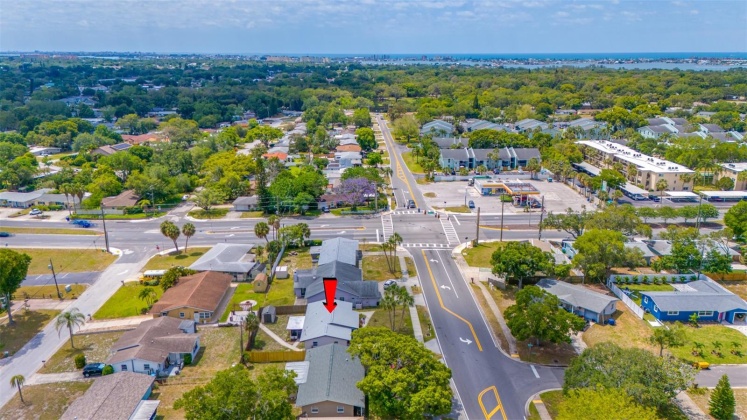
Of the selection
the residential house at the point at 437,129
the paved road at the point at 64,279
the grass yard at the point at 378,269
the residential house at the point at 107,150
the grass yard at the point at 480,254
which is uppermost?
the residential house at the point at 437,129

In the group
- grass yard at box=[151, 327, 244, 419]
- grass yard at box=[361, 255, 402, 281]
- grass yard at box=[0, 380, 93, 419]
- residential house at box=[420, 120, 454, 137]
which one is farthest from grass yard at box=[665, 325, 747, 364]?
residential house at box=[420, 120, 454, 137]

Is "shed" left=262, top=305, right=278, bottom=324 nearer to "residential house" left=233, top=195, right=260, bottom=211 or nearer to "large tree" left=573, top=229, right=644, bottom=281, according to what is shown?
"large tree" left=573, top=229, right=644, bottom=281

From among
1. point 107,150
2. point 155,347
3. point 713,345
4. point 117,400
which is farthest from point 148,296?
point 107,150

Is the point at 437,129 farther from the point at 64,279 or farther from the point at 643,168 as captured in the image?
the point at 64,279

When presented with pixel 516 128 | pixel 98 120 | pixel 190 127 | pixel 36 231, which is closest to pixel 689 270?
pixel 36 231

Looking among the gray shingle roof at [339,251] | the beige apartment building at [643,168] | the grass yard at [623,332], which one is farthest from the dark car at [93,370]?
the beige apartment building at [643,168]

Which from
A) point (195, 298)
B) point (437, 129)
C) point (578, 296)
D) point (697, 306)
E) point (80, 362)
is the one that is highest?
point (437, 129)

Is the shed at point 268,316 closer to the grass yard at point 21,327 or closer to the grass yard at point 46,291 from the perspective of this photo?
the grass yard at point 21,327
